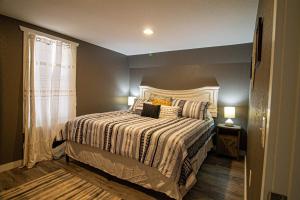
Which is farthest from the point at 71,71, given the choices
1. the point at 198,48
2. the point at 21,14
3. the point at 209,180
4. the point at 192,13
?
the point at 209,180

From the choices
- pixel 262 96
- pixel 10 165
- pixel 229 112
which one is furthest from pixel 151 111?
pixel 10 165

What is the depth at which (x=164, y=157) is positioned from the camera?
5.75 ft

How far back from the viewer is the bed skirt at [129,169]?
69.7 inches

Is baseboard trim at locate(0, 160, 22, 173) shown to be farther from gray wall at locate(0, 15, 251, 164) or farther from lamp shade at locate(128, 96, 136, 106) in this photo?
lamp shade at locate(128, 96, 136, 106)

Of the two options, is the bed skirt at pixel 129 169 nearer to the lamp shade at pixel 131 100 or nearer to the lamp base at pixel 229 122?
the lamp base at pixel 229 122

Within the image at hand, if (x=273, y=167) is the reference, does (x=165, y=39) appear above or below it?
above

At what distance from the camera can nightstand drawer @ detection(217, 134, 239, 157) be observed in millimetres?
2967

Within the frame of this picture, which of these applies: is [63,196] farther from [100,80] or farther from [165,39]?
[165,39]

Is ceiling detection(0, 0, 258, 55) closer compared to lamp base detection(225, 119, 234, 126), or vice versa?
ceiling detection(0, 0, 258, 55)

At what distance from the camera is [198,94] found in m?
3.63

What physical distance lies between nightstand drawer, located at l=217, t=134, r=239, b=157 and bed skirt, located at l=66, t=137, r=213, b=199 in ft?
3.08

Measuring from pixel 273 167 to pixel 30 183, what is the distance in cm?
269

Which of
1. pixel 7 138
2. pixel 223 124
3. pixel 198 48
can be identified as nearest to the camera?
pixel 7 138

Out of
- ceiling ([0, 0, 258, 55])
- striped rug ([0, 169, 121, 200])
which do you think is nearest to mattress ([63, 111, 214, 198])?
striped rug ([0, 169, 121, 200])
